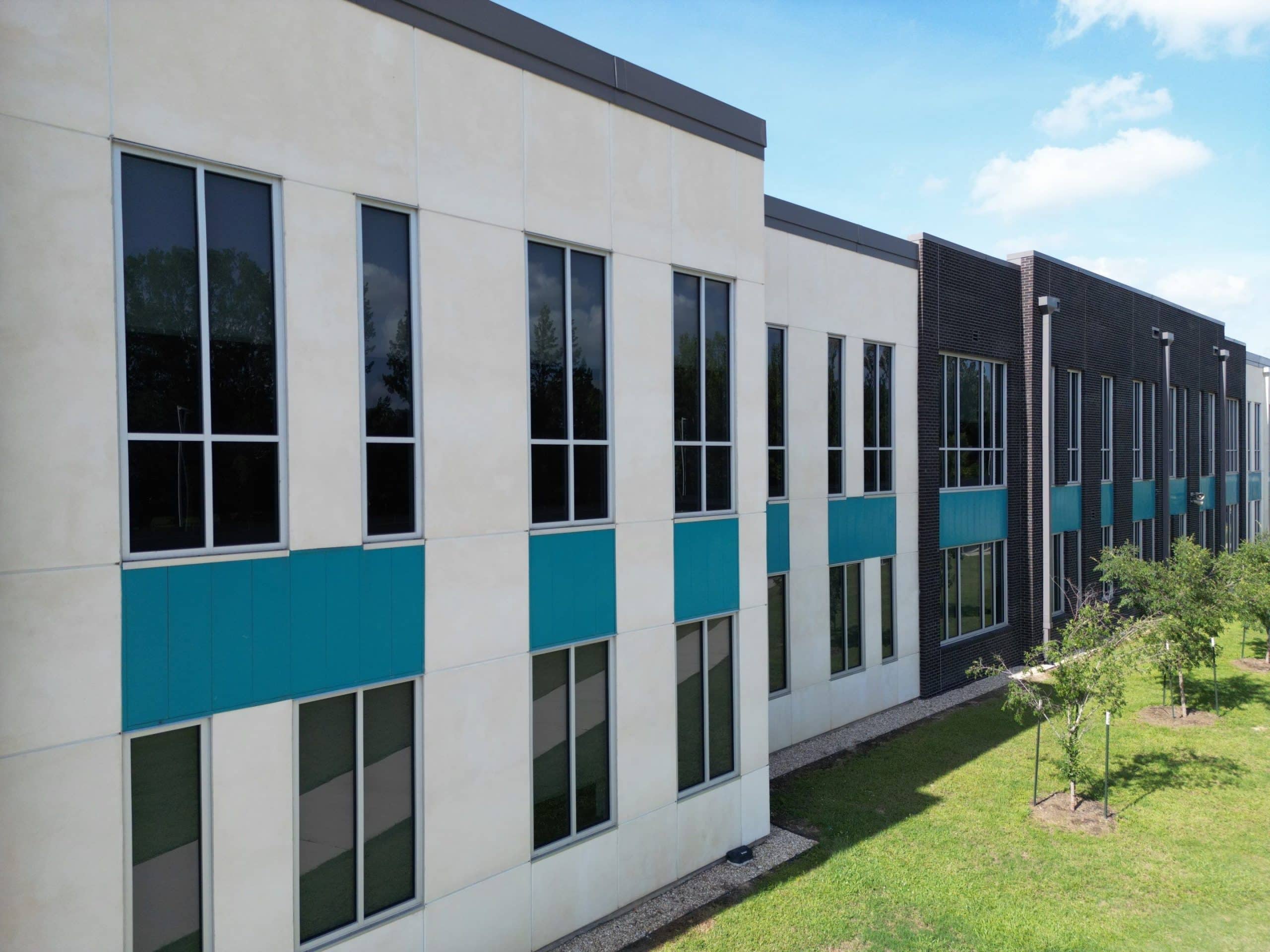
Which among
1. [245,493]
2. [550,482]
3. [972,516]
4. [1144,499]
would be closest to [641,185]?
[550,482]

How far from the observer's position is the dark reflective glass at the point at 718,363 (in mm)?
10375

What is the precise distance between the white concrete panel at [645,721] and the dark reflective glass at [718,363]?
2578 millimetres

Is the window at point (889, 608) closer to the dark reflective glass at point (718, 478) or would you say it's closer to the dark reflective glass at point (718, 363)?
the dark reflective glass at point (718, 478)

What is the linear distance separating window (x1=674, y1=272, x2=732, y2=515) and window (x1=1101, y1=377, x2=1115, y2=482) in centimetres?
1760

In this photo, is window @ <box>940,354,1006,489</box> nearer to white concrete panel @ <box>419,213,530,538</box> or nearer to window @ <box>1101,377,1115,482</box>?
window @ <box>1101,377,1115,482</box>

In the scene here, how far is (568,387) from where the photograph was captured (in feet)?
28.8

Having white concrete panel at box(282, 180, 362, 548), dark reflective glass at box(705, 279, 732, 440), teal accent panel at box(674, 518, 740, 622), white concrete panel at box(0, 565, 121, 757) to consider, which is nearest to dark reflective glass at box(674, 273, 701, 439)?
dark reflective glass at box(705, 279, 732, 440)

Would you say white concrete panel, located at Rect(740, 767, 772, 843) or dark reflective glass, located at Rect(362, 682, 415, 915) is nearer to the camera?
dark reflective glass, located at Rect(362, 682, 415, 915)

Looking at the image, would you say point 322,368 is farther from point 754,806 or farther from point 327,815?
point 754,806

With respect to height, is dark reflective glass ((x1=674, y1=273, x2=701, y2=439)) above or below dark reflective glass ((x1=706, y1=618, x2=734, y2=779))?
above

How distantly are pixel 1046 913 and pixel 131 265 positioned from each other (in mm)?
10658

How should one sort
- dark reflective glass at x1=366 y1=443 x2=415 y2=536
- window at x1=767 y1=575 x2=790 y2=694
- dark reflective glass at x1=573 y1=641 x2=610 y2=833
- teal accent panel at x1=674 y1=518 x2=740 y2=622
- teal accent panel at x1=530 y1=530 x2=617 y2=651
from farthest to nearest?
1. window at x1=767 y1=575 x2=790 y2=694
2. teal accent panel at x1=674 y1=518 x2=740 y2=622
3. dark reflective glass at x1=573 y1=641 x2=610 y2=833
4. teal accent panel at x1=530 y1=530 x2=617 y2=651
5. dark reflective glass at x1=366 y1=443 x2=415 y2=536

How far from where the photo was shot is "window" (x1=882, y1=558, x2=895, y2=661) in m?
16.9

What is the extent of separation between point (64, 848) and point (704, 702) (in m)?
6.59
